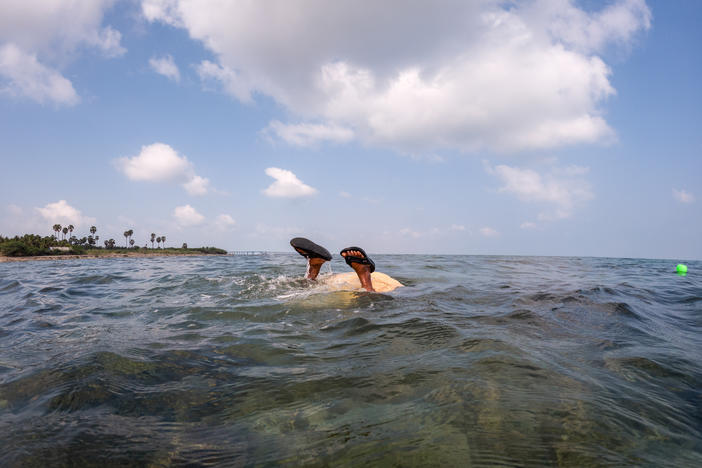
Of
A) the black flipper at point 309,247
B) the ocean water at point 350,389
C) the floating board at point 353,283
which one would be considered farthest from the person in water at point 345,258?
the ocean water at point 350,389

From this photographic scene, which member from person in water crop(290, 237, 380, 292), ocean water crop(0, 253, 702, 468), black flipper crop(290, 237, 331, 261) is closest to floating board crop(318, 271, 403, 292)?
person in water crop(290, 237, 380, 292)

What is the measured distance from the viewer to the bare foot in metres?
6.47

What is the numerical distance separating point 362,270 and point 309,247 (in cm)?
161

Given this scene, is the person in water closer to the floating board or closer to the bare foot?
the bare foot

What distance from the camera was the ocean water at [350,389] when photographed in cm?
176

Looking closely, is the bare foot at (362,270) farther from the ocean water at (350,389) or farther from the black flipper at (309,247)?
the ocean water at (350,389)

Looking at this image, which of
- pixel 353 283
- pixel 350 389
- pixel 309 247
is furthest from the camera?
pixel 309 247

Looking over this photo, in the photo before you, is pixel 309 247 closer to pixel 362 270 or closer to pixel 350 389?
pixel 362 270

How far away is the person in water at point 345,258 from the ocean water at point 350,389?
155 cm

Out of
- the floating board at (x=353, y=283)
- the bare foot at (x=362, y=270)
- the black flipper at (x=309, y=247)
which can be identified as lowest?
the floating board at (x=353, y=283)

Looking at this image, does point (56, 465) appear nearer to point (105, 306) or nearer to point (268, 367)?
point (268, 367)

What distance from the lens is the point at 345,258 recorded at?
671 cm

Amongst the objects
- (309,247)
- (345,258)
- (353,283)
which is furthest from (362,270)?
(309,247)

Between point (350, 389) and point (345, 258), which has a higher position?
point (345, 258)
